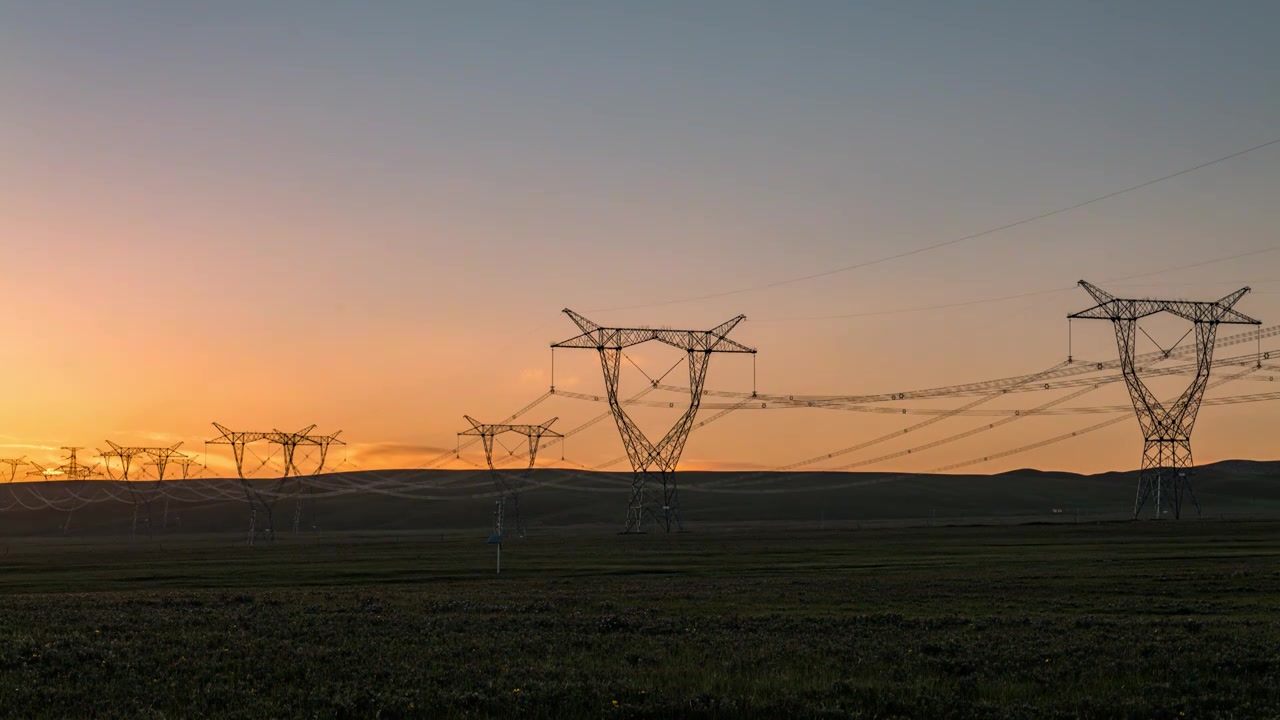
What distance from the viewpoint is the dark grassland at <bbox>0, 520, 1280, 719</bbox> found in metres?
23.7

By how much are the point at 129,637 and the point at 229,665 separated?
673 cm

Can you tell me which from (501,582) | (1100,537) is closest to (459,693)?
→ (501,582)

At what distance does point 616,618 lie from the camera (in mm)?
37250

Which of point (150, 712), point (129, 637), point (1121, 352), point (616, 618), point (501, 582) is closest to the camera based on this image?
point (150, 712)

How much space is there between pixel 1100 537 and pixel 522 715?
105462 millimetres

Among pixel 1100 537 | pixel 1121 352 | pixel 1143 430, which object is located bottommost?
pixel 1100 537

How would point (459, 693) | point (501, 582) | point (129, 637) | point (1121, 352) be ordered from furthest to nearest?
point (1121, 352) → point (501, 582) → point (129, 637) → point (459, 693)

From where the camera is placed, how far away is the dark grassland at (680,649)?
23656mm

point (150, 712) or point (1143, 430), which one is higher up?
point (1143, 430)

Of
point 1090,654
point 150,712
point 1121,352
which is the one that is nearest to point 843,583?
point 1090,654

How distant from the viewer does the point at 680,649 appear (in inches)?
1214

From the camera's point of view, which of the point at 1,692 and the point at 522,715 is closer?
the point at 522,715

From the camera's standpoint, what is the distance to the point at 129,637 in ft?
108

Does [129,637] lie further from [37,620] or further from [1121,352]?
[1121,352]
